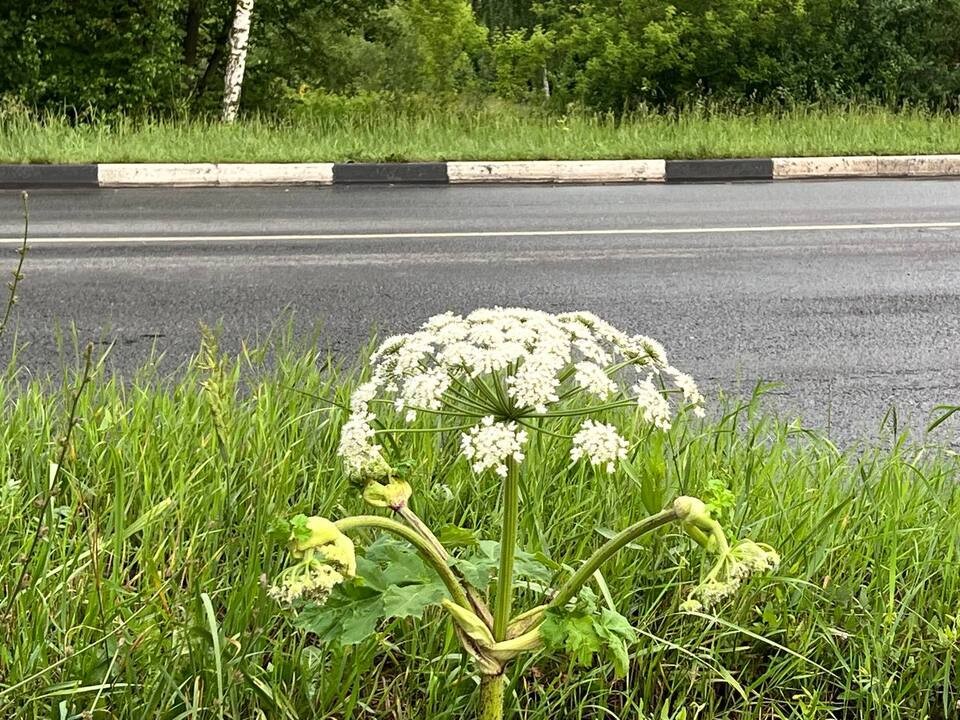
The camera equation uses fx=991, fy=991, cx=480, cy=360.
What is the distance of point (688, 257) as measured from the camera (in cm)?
665

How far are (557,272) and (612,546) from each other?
15.9ft

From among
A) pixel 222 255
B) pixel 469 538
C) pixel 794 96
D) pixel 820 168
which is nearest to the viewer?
pixel 469 538

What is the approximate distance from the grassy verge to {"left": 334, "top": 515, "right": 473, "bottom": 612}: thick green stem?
0.31 meters

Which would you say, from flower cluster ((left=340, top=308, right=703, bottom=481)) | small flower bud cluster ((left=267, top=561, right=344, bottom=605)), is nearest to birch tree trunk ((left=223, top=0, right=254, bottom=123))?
flower cluster ((left=340, top=308, right=703, bottom=481))

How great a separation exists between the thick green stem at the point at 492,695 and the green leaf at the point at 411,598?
14 cm

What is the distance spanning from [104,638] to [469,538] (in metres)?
0.62

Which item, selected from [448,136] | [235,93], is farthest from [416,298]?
[235,93]

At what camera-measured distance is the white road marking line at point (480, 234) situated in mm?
6977

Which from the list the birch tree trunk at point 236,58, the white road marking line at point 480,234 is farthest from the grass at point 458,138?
the white road marking line at point 480,234

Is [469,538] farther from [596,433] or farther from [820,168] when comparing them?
[820,168]

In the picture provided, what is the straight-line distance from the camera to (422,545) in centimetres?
138

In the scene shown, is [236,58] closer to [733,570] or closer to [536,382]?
[536,382]

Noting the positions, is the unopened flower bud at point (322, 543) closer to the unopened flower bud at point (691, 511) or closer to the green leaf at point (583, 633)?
the green leaf at point (583, 633)

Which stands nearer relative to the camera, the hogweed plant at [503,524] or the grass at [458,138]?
the hogweed plant at [503,524]
